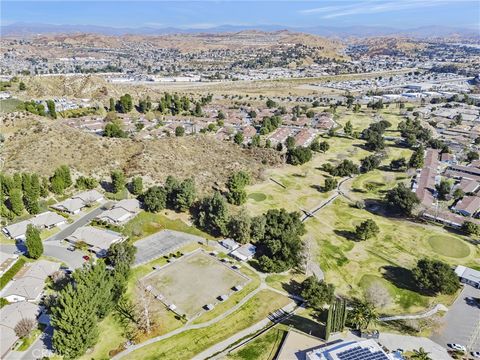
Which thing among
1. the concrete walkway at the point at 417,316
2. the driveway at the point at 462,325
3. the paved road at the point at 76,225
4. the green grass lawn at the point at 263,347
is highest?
the paved road at the point at 76,225

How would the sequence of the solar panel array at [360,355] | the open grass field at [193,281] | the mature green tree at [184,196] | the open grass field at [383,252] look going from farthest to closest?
the mature green tree at [184,196]
the open grass field at [383,252]
the open grass field at [193,281]
the solar panel array at [360,355]

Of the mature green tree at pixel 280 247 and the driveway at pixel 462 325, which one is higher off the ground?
the mature green tree at pixel 280 247

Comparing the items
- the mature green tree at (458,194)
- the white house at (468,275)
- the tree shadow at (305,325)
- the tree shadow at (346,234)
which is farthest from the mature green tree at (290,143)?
the tree shadow at (305,325)

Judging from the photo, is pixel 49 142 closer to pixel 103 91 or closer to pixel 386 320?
pixel 103 91

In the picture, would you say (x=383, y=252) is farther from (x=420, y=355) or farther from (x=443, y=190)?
(x=443, y=190)

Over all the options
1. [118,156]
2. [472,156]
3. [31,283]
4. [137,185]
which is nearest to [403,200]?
[472,156]

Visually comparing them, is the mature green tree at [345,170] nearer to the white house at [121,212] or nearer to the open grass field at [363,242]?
the open grass field at [363,242]
